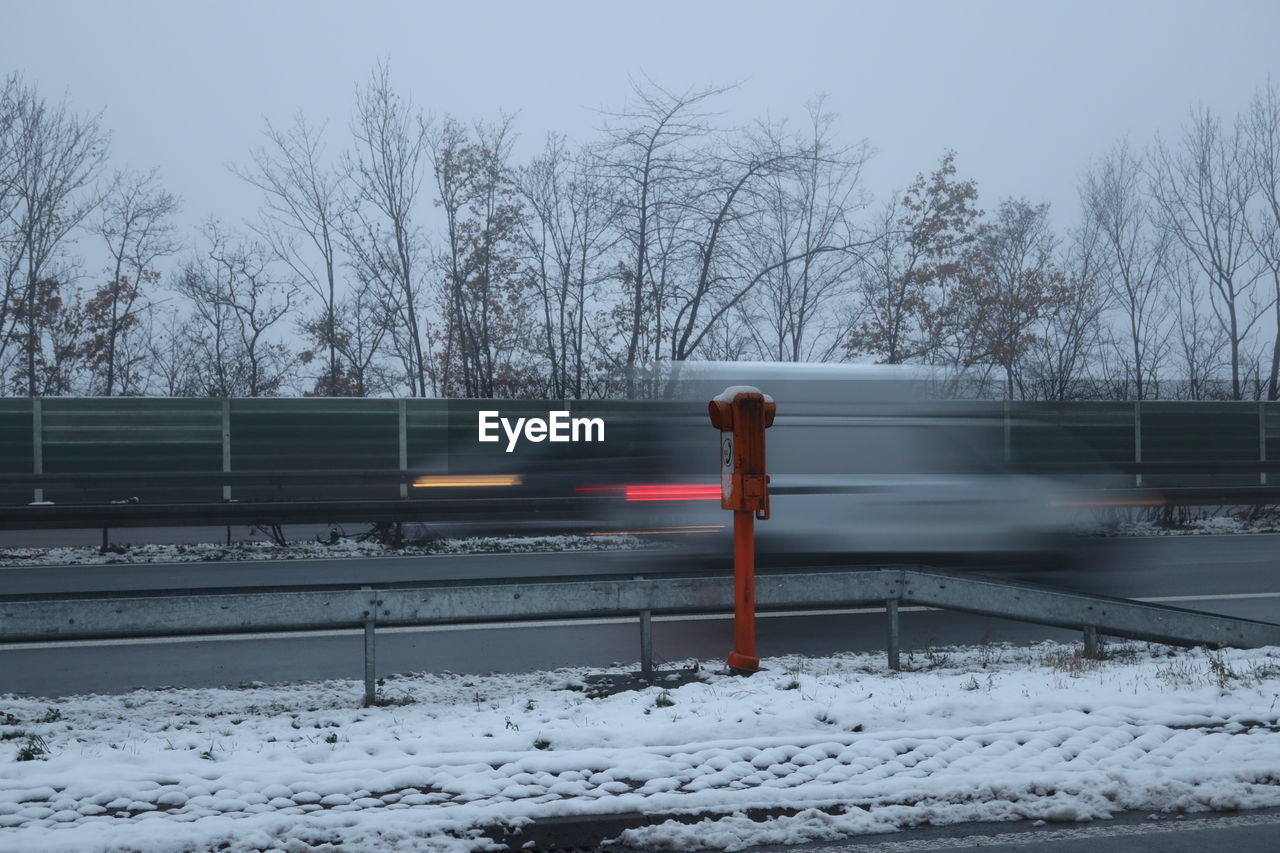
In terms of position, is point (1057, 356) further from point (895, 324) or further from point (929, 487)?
point (929, 487)

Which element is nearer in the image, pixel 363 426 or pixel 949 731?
pixel 949 731

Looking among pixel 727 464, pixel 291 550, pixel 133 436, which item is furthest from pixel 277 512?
pixel 727 464

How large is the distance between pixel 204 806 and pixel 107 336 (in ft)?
93.8

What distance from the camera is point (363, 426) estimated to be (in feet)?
64.1

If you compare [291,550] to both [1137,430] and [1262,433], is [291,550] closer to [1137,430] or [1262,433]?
[1137,430]

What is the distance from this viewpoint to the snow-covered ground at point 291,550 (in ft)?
48.0

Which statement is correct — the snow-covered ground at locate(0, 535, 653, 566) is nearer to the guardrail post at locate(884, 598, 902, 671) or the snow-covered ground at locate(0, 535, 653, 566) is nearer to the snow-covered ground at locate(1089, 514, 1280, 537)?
the guardrail post at locate(884, 598, 902, 671)

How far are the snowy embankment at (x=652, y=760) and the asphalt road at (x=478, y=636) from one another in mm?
1376

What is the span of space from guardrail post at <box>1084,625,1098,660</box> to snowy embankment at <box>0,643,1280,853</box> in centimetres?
73

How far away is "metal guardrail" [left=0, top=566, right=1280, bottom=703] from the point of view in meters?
6.04

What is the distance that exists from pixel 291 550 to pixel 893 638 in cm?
1055

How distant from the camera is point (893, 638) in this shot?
7.32m

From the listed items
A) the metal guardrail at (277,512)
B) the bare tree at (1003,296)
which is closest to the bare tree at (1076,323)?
the bare tree at (1003,296)

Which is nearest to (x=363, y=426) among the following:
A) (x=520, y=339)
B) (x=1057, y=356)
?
(x=520, y=339)
